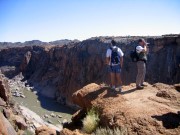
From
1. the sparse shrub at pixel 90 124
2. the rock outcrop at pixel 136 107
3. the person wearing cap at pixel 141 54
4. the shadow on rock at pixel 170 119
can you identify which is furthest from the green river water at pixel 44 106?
the shadow on rock at pixel 170 119

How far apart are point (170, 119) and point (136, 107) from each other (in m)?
1.27

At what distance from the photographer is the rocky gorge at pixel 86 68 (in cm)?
979

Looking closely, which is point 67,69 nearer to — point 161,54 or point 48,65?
point 48,65

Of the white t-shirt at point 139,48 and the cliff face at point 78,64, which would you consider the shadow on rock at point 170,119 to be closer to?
the white t-shirt at point 139,48

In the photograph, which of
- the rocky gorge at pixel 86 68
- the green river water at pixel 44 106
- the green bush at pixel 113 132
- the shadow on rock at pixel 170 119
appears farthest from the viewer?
the green river water at pixel 44 106

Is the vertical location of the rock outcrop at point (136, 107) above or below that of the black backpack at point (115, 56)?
below

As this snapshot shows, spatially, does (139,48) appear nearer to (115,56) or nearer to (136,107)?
(115,56)

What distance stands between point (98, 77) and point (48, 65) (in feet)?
72.5

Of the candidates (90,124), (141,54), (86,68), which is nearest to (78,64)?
(86,68)

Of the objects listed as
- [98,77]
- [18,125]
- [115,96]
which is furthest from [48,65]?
[115,96]

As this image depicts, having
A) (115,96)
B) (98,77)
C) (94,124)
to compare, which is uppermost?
(115,96)

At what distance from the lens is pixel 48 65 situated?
217ft

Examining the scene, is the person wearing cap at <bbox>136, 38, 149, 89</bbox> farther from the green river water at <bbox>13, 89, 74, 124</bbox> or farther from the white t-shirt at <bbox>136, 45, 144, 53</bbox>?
the green river water at <bbox>13, 89, 74, 124</bbox>

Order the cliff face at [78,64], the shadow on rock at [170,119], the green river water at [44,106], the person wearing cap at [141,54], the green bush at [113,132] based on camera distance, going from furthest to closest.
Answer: the green river water at [44,106], the cliff face at [78,64], the person wearing cap at [141,54], the shadow on rock at [170,119], the green bush at [113,132]
